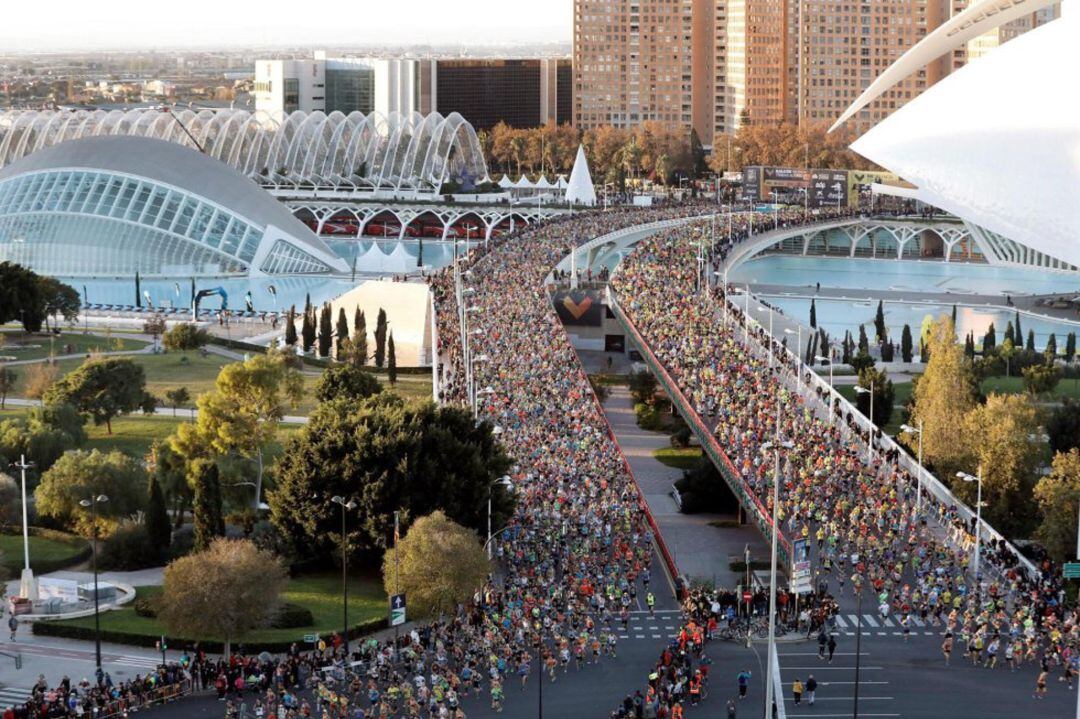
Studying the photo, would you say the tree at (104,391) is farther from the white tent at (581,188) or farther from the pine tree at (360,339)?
the white tent at (581,188)

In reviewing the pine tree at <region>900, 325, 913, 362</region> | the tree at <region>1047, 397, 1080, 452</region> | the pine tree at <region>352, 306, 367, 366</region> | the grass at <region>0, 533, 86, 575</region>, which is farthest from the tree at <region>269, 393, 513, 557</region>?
the pine tree at <region>900, 325, 913, 362</region>

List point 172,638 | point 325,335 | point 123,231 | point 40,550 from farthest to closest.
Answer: point 123,231 < point 325,335 < point 40,550 < point 172,638

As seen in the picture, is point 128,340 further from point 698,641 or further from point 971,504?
point 698,641

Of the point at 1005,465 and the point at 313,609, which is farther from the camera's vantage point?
the point at 1005,465

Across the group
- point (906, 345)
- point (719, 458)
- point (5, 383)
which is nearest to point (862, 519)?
point (719, 458)

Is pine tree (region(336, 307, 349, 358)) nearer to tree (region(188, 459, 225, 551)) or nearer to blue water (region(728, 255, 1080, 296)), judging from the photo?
tree (region(188, 459, 225, 551))

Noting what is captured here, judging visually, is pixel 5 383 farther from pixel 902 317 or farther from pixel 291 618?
pixel 902 317

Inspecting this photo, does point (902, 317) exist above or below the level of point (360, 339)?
below
